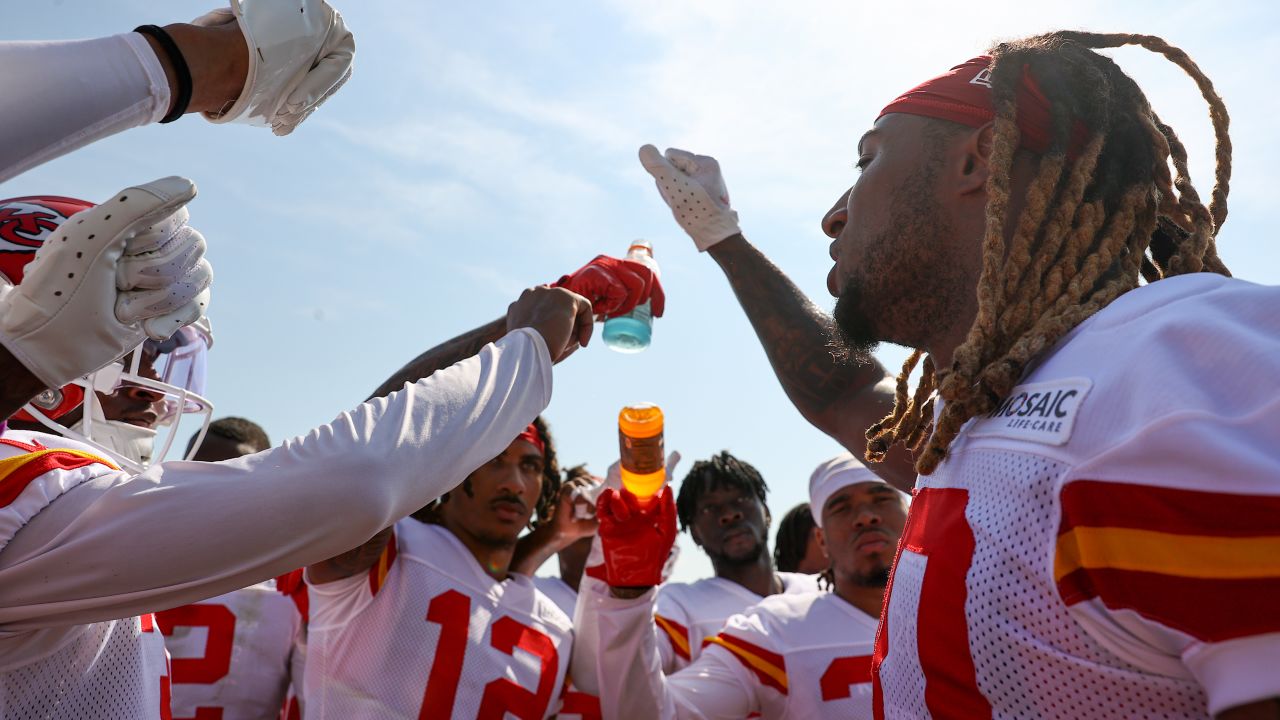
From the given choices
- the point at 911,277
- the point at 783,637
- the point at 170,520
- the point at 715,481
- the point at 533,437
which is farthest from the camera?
the point at 715,481

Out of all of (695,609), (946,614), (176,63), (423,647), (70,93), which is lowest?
(695,609)

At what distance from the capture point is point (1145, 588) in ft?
4.09

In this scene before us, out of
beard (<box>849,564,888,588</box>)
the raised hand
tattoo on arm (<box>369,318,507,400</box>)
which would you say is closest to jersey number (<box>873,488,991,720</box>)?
the raised hand

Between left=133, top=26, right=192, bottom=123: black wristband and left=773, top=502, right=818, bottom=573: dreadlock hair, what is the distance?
22.1 ft

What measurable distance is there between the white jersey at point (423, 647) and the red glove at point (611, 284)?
5.89 feet

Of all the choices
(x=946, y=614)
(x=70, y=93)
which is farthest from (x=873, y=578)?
(x=70, y=93)

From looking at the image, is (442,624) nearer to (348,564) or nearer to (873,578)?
(348,564)

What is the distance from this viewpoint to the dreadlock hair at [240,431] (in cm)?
621

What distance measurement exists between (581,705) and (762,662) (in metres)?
0.90

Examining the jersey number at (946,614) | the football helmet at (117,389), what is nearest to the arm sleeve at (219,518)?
the football helmet at (117,389)

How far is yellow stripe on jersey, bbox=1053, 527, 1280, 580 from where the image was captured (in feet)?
3.83

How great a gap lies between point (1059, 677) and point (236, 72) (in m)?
1.81

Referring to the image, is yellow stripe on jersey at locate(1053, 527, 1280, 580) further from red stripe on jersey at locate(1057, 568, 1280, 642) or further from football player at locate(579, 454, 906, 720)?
football player at locate(579, 454, 906, 720)

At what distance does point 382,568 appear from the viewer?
4.31 meters
